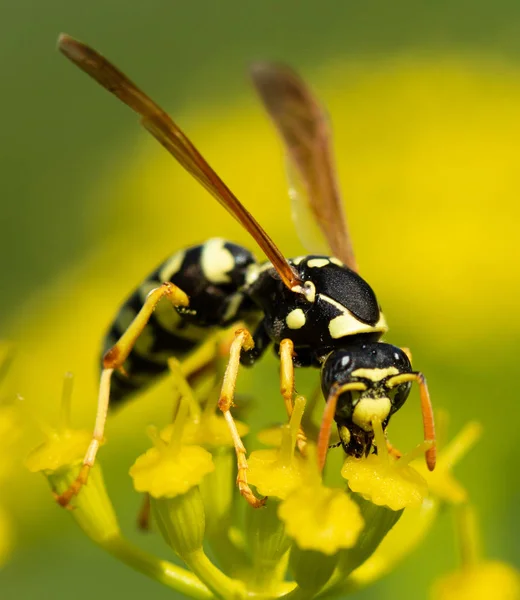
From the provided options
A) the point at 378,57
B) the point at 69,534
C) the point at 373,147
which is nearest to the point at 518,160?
the point at 373,147

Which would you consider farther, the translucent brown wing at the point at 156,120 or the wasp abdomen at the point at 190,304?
the wasp abdomen at the point at 190,304

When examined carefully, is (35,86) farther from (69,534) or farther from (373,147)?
(69,534)

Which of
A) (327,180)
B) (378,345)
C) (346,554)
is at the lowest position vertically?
(346,554)

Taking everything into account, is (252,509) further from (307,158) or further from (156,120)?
(307,158)

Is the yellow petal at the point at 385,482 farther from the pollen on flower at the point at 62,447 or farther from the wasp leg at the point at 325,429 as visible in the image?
the pollen on flower at the point at 62,447

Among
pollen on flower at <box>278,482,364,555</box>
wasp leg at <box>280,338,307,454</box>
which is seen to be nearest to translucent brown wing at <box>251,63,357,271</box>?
wasp leg at <box>280,338,307,454</box>

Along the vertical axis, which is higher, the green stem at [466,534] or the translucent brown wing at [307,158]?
the translucent brown wing at [307,158]

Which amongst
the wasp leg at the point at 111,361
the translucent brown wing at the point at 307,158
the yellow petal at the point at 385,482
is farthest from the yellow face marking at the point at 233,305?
the yellow petal at the point at 385,482

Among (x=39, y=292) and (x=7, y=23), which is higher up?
(x=7, y=23)
